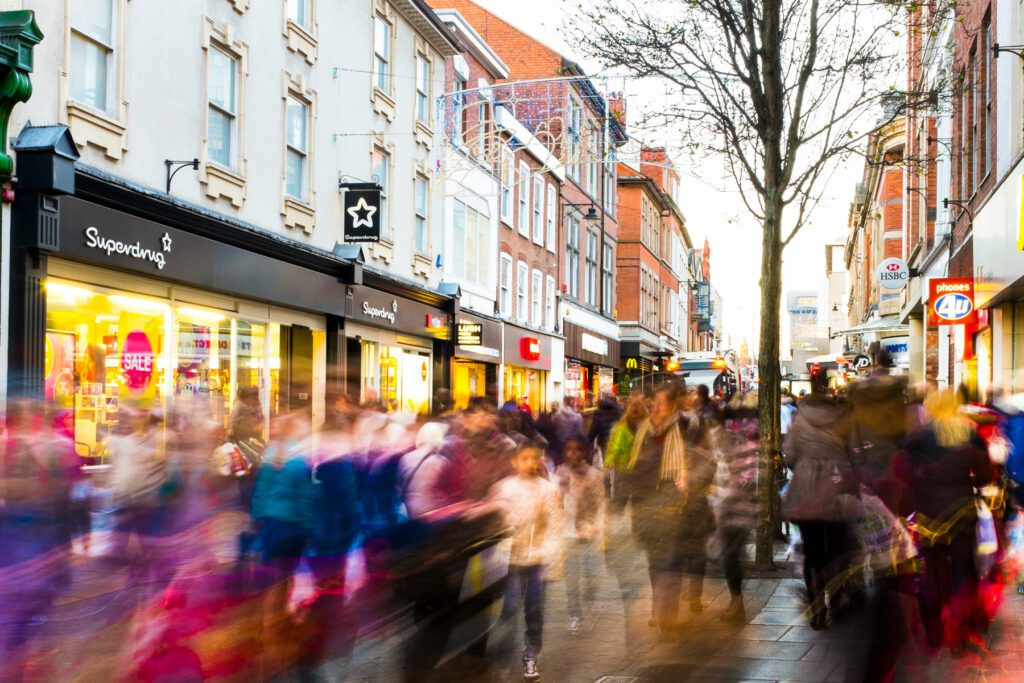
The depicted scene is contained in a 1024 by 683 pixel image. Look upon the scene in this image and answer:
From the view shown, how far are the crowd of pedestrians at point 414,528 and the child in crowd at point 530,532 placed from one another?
16 millimetres

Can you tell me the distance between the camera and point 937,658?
25.2 feet

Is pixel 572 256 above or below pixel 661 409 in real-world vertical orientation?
above

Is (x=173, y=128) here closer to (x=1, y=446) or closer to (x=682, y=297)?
(x=1, y=446)

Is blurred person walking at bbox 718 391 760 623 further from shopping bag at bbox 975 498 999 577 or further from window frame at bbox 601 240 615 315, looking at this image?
window frame at bbox 601 240 615 315

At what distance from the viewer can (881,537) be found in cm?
724

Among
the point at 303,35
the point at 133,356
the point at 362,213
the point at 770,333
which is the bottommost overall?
the point at 133,356

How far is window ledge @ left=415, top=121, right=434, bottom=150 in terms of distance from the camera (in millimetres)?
24891

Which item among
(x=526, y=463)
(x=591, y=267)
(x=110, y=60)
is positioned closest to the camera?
(x=526, y=463)

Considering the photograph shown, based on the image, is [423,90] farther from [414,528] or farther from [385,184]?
[414,528]

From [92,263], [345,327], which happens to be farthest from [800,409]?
[345,327]

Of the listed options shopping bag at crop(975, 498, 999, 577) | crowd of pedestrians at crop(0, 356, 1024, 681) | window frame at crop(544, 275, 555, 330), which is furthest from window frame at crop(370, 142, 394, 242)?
shopping bag at crop(975, 498, 999, 577)

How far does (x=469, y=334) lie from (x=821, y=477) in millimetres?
19909

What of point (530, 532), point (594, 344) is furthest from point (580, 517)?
point (594, 344)

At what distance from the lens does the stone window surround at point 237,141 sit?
51.7 ft
